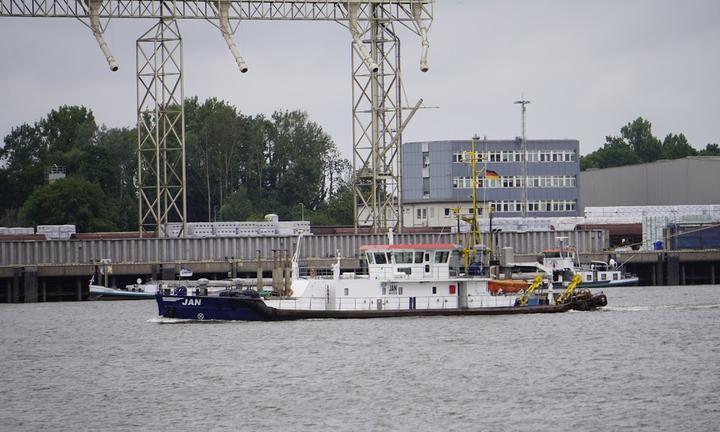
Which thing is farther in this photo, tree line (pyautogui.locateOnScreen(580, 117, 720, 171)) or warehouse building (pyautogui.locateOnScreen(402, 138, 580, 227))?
tree line (pyautogui.locateOnScreen(580, 117, 720, 171))

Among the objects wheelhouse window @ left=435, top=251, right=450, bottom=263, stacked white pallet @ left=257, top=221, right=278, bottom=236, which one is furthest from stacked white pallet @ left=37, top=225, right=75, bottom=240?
wheelhouse window @ left=435, top=251, right=450, bottom=263

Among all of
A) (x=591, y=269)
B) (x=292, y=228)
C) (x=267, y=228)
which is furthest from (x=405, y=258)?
(x=292, y=228)

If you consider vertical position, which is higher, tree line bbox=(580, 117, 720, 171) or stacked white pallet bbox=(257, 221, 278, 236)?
tree line bbox=(580, 117, 720, 171)

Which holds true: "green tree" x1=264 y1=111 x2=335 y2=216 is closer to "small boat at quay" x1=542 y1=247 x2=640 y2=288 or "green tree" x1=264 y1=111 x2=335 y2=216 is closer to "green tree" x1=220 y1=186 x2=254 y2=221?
"green tree" x1=220 y1=186 x2=254 y2=221

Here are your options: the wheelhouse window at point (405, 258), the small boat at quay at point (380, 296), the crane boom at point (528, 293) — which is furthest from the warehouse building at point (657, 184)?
the wheelhouse window at point (405, 258)

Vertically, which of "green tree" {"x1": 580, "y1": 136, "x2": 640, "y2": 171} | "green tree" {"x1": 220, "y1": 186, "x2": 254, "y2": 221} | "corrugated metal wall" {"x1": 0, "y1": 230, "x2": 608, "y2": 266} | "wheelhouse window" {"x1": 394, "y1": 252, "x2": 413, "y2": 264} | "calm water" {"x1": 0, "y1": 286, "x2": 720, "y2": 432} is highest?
"green tree" {"x1": 580, "y1": 136, "x2": 640, "y2": 171}

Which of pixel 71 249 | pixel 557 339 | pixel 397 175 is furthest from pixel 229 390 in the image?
pixel 71 249

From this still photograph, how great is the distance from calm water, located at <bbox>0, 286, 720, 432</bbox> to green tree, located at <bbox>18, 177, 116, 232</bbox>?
2063 inches

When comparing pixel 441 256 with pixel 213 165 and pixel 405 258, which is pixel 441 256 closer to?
pixel 405 258

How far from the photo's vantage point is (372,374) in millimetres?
52438

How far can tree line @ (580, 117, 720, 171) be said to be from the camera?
623 ft

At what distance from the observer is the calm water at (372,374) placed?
4369cm

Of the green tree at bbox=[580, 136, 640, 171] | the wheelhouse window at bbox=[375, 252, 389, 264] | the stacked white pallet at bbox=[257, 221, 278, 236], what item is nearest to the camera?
the wheelhouse window at bbox=[375, 252, 389, 264]

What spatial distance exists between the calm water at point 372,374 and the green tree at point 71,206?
5240 cm
